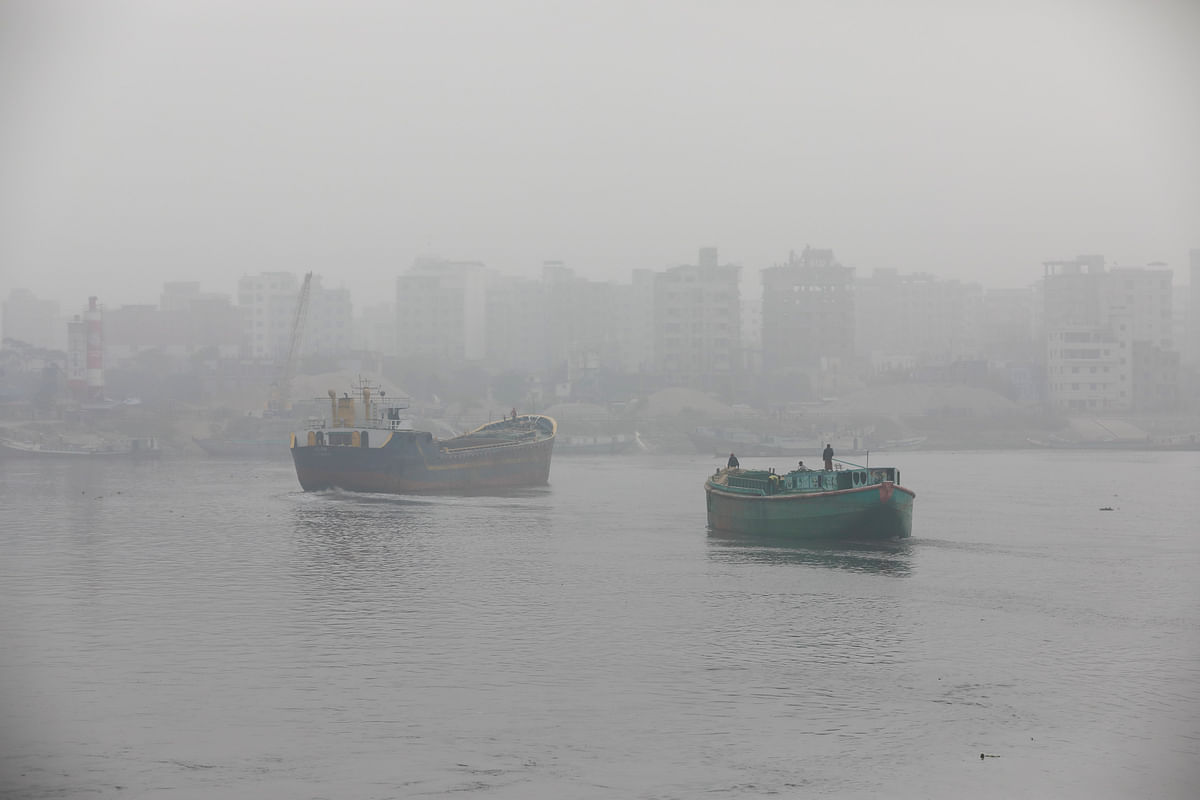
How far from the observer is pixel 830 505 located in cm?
4419

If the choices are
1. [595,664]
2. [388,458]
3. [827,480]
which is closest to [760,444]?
[388,458]

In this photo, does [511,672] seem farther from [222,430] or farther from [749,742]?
[222,430]

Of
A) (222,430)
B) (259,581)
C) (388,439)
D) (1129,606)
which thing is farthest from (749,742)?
(222,430)

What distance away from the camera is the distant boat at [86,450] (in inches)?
5172

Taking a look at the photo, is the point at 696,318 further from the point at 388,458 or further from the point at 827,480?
the point at 827,480

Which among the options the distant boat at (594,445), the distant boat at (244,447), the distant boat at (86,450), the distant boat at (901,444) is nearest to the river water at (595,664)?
the distant boat at (244,447)

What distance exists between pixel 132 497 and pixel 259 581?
40862mm

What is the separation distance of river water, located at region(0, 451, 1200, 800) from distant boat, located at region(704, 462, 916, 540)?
3.59ft

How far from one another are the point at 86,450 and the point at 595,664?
121762 mm

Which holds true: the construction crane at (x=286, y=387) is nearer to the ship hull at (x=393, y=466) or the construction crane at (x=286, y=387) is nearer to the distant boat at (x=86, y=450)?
the distant boat at (x=86, y=450)

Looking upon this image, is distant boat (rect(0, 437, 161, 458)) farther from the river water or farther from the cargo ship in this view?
the river water

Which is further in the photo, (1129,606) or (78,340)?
(78,340)

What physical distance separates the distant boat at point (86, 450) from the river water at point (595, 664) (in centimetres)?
8443

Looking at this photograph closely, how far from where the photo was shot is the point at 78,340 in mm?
153875
